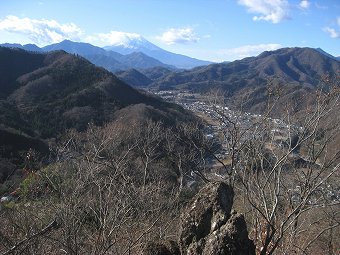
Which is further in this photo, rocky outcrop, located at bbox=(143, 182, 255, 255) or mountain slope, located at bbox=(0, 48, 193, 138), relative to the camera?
mountain slope, located at bbox=(0, 48, 193, 138)

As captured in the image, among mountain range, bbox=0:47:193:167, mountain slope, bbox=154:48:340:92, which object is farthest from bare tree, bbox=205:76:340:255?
mountain slope, bbox=154:48:340:92

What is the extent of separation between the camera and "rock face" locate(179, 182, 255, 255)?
487 centimetres

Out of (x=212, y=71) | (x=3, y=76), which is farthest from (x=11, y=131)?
(x=212, y=71)

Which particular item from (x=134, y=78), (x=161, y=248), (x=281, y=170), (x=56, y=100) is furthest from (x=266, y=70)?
(x=161, y=248)

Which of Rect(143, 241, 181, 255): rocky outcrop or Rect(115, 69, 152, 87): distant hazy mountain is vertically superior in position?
Rect(143, 241, 181, 255): rocky outcrop

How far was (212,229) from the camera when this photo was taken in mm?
5238

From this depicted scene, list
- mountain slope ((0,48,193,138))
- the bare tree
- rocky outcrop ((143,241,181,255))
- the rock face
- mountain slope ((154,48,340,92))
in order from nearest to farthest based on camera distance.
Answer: the rock face < rocky outcrop ((143,241,181,255)) < the bare tree < mountain slope ((0,48,193,138)) < mountain slope ((154,48,340,92))

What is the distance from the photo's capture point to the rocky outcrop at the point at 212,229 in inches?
192

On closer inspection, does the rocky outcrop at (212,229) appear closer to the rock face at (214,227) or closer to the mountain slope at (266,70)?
the rock face at (214,227)

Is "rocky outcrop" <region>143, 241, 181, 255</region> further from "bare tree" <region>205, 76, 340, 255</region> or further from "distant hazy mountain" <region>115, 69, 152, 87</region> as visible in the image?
"distant hazy mountain" <region>115, 69, 152, 87</region>

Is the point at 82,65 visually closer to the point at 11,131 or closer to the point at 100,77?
the point at 100,77

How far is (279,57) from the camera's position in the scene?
19975 cm

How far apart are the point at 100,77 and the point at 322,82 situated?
2536 inches

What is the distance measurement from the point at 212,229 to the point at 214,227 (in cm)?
4
